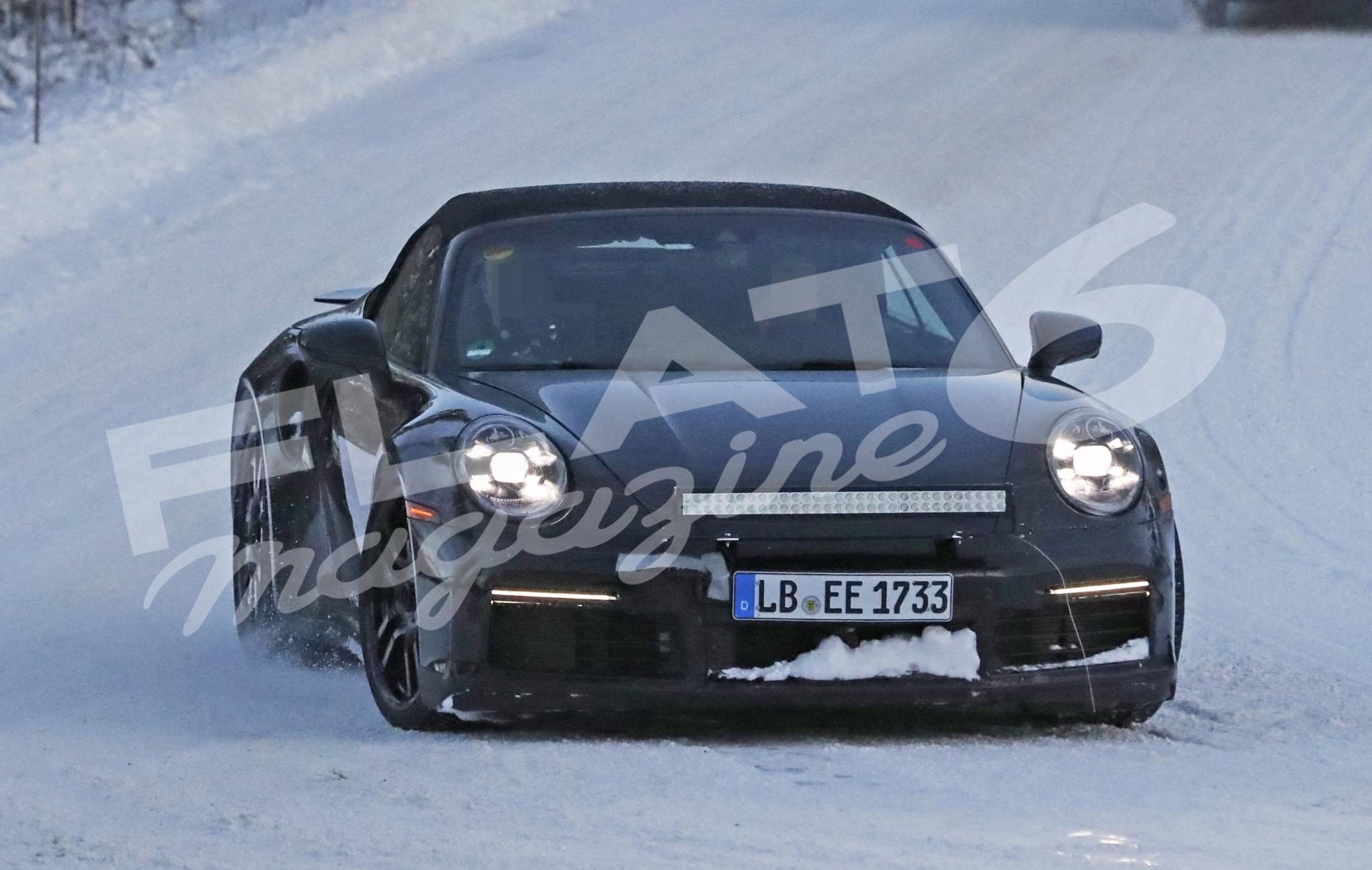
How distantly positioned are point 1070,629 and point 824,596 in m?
0.52

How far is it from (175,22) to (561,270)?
15283 mm

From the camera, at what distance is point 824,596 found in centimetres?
419

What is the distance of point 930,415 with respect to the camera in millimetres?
4594

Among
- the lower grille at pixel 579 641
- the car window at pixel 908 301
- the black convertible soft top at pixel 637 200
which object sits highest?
the black convertible soft top at pixel 637 200

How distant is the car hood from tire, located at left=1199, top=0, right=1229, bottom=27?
52.6ft

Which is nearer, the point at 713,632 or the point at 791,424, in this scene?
the point at 713,632

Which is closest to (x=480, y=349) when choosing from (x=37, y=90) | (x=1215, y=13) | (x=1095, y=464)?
(x=1095, y=464)

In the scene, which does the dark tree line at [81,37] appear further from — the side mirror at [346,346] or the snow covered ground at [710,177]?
the side mirror at [346,346]

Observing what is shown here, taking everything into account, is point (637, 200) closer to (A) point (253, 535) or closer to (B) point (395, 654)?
(A) point (253, 535)

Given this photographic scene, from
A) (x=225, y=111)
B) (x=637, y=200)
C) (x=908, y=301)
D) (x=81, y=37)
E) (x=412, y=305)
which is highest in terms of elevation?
(x=81, y=37)

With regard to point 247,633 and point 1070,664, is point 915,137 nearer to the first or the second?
point 247,633

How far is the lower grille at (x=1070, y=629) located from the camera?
4293mm

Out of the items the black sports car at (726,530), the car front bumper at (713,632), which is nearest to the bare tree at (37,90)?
the black sports car at (726,530)

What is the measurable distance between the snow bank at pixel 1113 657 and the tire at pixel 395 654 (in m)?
1.19
